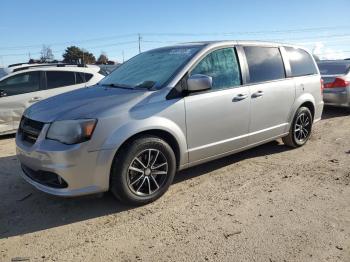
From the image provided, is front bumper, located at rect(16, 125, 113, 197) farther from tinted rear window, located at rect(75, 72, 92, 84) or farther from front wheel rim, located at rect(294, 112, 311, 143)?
tinted rear window, located at rect(75, 72, 92, 84)

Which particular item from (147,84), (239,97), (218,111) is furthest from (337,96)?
(147,84)

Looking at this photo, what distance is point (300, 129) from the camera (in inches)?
258

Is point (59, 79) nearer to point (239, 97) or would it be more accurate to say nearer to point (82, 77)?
point (82, 77)

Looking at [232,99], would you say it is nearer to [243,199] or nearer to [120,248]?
[243,199]

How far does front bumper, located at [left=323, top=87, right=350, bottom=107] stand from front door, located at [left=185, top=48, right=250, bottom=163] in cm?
569

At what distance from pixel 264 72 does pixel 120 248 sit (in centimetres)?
348

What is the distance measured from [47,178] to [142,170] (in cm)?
102

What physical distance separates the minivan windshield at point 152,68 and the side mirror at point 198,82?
0.26 m

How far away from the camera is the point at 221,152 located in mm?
5078

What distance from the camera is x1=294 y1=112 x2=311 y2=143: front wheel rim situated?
6.45m

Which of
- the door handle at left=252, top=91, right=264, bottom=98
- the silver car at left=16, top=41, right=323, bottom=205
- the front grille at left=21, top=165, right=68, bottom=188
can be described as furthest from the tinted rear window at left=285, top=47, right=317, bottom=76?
the front grille at left=21, top=165, right=68, bottom=188

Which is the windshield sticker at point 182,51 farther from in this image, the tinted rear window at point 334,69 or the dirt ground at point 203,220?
the tinted rear window at point 334,69

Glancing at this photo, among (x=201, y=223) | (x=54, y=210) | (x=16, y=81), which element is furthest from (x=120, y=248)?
(x=16, y=81)

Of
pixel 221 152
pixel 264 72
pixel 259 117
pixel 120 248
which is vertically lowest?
pixel 120 248
